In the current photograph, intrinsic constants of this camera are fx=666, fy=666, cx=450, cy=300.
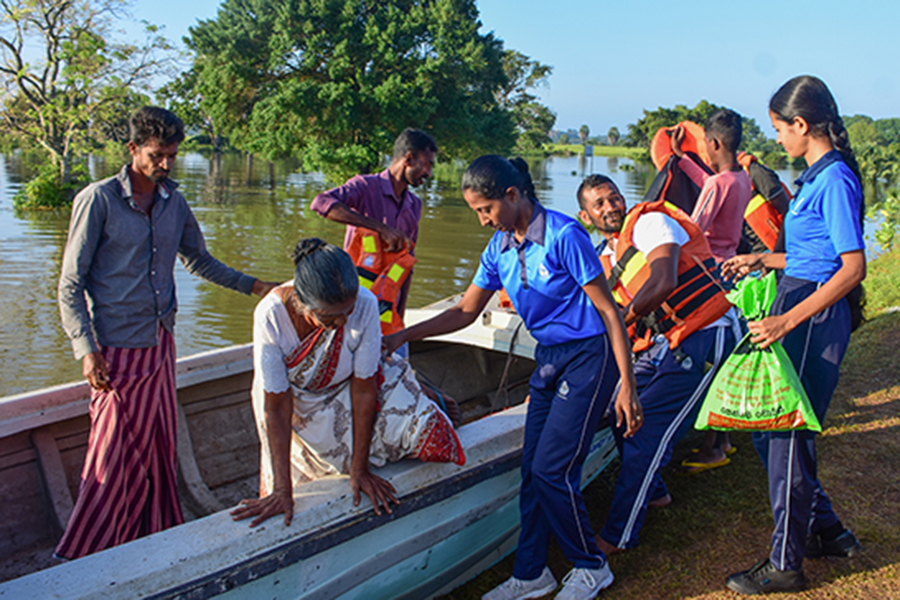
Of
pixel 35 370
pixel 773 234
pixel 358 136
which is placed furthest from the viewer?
pixel 358 136

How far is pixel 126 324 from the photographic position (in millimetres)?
2514

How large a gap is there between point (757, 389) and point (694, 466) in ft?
4.97

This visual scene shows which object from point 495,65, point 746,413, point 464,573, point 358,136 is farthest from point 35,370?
point 495,65

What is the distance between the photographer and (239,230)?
627 inches

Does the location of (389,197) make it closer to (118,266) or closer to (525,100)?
(118,266)

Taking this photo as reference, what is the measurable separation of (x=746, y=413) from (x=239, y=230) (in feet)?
49.0

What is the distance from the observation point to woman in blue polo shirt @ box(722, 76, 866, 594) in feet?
7.39

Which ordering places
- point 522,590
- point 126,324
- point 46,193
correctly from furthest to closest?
point 46,193 → point 522,590 → point 126,324

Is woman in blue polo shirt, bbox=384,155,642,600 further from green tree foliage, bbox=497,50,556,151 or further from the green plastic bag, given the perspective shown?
green tree foliage, bbox=497,50,556,151

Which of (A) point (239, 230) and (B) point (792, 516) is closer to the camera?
(B) point (792, 516)

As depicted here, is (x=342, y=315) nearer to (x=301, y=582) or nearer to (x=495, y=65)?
(x=301, y=582)

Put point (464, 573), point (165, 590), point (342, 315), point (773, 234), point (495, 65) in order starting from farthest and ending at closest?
point (495, 65)
point (773, 234)
point (464, 573)
point (342, 315)
point (165, 590)

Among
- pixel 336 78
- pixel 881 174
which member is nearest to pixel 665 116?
pixel 881 174

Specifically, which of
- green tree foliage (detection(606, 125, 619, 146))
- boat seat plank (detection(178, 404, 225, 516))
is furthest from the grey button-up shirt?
green tree foliage (detection(606, 125, 619, 146))
